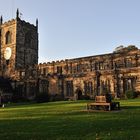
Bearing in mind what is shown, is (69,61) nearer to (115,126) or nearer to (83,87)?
(83,87)

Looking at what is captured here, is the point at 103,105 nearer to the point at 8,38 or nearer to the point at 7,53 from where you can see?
the point at 7,53

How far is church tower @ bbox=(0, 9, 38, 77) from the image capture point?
243 ft

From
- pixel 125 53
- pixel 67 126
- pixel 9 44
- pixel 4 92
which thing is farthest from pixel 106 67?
pixel 67 126

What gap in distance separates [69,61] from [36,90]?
10.1 metres

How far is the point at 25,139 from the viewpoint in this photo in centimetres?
1274

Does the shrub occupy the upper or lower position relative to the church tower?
lower

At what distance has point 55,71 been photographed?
6594 centimetres

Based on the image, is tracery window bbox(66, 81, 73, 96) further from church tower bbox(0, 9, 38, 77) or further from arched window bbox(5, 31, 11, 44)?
arched window bbox(5, 31, 11, 44)

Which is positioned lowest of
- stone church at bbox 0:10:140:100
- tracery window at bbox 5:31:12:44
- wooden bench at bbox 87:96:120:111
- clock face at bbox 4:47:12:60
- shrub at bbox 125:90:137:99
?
wooden bench at bbox 87:96:120:111

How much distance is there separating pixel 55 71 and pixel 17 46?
1406 centimetres

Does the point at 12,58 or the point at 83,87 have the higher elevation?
the point at 12,58

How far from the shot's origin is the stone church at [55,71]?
178ft

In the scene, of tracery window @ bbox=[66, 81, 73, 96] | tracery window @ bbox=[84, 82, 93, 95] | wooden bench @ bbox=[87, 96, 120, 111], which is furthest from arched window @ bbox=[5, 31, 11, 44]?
wooden bench @ bbox=[87, 96, 120, 111]

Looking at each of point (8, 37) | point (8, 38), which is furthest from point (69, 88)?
point (8, 37)
